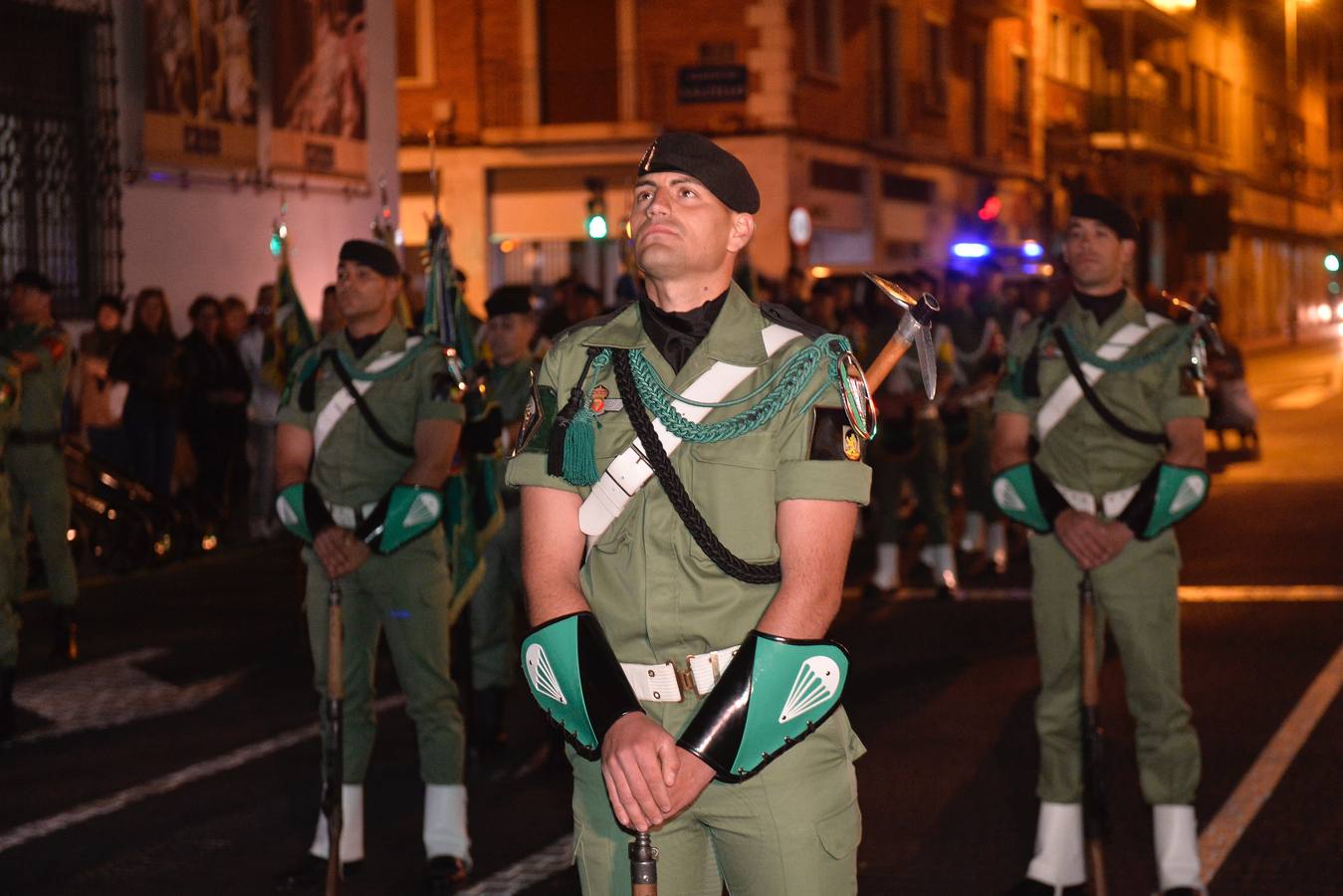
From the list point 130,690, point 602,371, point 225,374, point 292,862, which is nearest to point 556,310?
point 225,374

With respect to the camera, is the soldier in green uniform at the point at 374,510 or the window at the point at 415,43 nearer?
the soldier in green uniform at the point at 374,510

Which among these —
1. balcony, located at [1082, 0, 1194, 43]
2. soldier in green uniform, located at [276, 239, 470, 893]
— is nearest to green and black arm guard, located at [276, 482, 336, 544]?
soldier in green uniform, located at [276, 239, 470, 893]

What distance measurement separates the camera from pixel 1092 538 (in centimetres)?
596

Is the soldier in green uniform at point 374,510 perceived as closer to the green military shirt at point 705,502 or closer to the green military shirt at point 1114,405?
the green military shirt at point 1114,405

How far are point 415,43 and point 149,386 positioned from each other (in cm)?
1893

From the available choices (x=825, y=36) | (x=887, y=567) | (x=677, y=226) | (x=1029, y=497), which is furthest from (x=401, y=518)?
(x=825, y=36)

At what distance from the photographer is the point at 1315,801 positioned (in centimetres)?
714

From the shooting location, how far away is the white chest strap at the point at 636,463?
364 centimetres

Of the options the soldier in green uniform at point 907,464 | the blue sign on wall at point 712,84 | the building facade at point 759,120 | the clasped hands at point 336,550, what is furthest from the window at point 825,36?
the clasped hands at point 336,550

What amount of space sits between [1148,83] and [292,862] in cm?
4967

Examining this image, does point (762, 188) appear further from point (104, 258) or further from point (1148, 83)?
A: point (1148, 83)

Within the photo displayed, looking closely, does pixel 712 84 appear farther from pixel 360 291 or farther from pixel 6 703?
pixel 360 291

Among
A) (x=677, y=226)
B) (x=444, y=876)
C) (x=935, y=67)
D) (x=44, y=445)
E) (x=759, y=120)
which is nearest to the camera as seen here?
(x=677, y=226)

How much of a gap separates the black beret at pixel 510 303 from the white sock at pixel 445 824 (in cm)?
285
